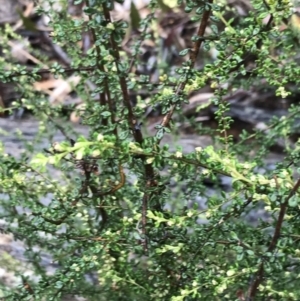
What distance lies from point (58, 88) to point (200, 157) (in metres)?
1.64

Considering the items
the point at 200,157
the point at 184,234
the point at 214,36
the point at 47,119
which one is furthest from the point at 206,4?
the point at 47,119

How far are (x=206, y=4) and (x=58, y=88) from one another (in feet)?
5.31

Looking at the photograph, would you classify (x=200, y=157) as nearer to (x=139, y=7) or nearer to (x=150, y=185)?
(x=150, y=185)

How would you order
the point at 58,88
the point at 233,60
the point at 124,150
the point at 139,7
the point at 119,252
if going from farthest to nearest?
1. the point at 139,7
2. the point at 58,88
3. the point at 119,252
4. the point at 233,60
5. the point at 124,150

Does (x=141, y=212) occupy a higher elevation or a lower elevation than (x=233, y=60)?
lower

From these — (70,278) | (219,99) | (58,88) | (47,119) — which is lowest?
(70,278)

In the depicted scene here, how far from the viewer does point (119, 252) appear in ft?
2.57

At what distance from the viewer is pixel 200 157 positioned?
61cm

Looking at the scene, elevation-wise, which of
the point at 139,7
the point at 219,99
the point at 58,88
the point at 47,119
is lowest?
the point at 219,99

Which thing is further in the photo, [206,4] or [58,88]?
[58,88]

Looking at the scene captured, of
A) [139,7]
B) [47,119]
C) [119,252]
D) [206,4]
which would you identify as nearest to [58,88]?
[139,7]

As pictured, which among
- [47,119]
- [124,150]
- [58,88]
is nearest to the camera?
[124,150]

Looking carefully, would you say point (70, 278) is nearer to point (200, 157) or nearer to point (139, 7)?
point (200, 157)

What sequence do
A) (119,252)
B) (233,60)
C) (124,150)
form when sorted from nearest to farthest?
(124,150) < (233,60) < (119,252)
